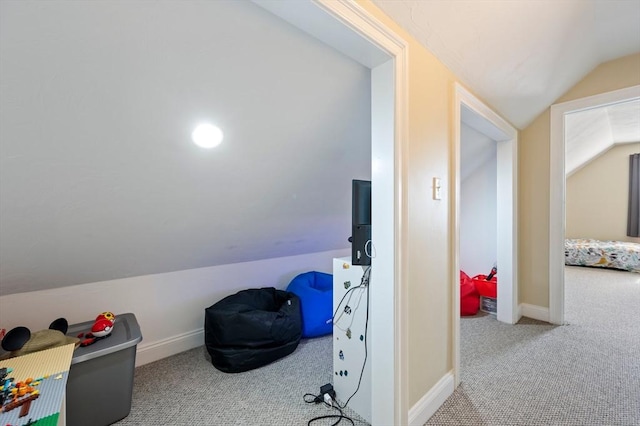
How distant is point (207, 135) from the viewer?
1305mm

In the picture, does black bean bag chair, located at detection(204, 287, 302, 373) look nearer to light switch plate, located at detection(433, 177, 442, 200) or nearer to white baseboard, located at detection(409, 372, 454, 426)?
white baseboard, located at detection(409, 372, 454, 426)

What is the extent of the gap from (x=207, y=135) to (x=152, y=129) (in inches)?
8.8

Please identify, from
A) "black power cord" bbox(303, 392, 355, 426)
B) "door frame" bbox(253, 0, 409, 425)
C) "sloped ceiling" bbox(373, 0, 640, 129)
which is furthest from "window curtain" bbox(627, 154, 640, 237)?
"black power cord" bbox(303, 392, 355, 426)

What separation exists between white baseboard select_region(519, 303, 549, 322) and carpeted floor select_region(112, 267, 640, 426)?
22 centimetres

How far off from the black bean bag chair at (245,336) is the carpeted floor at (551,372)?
3.55 feet

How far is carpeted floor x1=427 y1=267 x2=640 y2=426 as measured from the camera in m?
1.53

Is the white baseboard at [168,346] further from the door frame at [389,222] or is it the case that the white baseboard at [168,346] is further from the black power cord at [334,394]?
the door frame at [389,222]

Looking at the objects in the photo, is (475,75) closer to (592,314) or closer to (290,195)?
(290,195)

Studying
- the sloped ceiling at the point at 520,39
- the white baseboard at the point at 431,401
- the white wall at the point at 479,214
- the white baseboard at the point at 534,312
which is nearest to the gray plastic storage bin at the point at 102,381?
the white baseboard at the point at 431,401

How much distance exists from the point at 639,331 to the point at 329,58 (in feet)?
11.8

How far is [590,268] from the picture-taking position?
5.19 m

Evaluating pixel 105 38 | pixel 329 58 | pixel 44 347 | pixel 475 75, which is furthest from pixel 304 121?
pixel 44 347

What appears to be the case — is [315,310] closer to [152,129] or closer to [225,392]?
[225,392]

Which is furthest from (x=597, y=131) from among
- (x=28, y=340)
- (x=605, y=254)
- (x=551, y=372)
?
(x=28, y=340)
